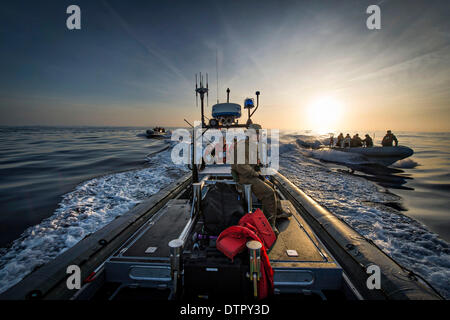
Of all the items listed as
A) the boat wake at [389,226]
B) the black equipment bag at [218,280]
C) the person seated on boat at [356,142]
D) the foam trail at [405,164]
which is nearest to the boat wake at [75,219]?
the black equipment bag at [218,280]

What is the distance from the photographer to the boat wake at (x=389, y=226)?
11.9 feet

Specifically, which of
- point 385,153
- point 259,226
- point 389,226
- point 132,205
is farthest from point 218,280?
point 385,153

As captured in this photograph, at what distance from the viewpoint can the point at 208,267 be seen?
6.07ft

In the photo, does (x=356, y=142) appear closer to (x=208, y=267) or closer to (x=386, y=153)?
(x=386, y=153)

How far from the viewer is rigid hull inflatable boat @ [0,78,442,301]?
187 cm

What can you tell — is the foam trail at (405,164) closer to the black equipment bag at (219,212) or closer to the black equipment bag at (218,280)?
the black equipment bag at (219,212)

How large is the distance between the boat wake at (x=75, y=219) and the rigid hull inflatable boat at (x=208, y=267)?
2.18m

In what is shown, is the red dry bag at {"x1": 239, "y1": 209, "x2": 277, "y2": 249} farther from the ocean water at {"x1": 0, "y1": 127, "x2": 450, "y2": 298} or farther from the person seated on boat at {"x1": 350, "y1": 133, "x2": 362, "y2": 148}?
the person seated on boat at {"x1": 350, "y1": 133, "x2": 362, "y2": 148}

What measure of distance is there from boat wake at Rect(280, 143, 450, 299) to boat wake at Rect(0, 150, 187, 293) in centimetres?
776

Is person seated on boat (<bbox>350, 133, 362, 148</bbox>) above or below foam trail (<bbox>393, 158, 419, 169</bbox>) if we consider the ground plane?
above

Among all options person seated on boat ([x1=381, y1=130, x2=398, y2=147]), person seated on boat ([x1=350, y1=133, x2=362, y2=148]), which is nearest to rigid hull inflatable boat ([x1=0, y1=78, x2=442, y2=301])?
person seated on boat ([x1=381, y1=130, x2=398, y2=147])
